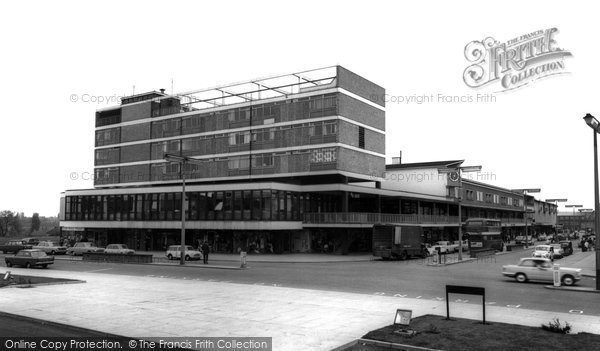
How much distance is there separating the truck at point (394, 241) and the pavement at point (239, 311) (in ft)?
80.6

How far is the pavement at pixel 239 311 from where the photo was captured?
13.5 meters

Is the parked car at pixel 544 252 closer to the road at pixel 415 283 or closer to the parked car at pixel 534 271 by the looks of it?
the road at pixel 415 283

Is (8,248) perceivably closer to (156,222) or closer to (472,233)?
(156,222)

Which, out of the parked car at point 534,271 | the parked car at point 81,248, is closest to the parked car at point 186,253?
the parked car at point 81,248

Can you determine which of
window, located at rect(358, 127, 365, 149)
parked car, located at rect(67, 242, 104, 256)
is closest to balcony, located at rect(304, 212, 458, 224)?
window, located at rect(358, 127, 365, 149)

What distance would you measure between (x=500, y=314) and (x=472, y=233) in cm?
4416

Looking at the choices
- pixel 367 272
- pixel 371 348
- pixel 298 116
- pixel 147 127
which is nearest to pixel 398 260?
pixel 367 272

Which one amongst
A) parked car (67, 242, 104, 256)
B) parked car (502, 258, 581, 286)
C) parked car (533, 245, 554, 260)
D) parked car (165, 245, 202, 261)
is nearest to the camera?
parked car (502, 258, 581, 286)

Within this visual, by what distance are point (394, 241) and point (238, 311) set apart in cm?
3136

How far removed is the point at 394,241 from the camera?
46.3 meters

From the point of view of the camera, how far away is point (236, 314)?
53.3 ft

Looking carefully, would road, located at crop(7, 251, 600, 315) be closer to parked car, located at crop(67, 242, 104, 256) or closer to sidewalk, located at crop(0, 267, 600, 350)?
sidewalk, located at crop(0, 267, 600, 350)

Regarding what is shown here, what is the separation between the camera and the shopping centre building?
57312 mm

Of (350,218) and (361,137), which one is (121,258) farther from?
(361,137)
